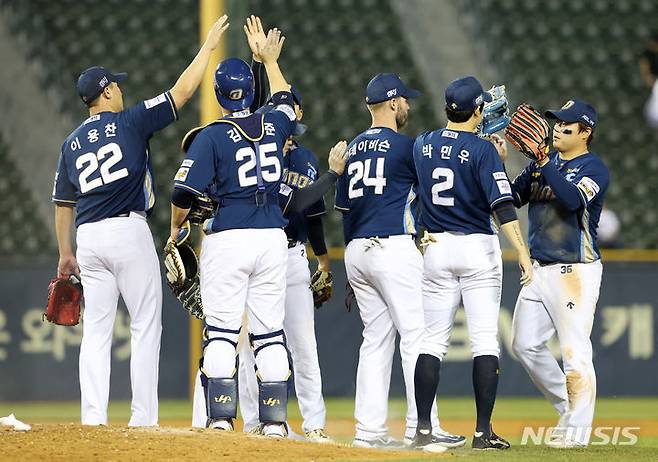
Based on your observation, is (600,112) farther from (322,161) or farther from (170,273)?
(170,273)

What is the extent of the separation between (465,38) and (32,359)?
17.1 ft

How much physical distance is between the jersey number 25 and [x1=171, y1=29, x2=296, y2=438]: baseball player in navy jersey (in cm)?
58

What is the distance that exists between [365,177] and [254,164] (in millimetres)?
740

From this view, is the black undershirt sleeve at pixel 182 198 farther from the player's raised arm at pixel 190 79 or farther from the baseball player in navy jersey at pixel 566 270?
the baseball player in navy jersey at pixel 566 270

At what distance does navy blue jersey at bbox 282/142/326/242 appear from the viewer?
20.1 feet

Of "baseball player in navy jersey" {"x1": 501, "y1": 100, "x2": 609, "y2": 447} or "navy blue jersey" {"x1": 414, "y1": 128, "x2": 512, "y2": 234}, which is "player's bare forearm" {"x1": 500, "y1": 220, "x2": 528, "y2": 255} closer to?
"navy blue jersey" {"x1": 414, "y1": 128, "x2": 512, "y2": 234}

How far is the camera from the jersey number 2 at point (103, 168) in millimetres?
5887

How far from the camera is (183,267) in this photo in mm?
5828

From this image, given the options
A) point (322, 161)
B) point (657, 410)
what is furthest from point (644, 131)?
point (657, 410)

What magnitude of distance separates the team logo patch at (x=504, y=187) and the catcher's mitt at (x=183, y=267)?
4.93 feet

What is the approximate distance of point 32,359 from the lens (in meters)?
9.24

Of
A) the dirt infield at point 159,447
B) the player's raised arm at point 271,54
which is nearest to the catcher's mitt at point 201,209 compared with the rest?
the player's raised arm at point 271,54

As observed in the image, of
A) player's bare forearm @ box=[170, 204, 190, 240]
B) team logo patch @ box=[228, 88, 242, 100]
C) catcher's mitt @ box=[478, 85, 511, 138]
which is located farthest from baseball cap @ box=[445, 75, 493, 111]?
player's bare forearm @ box=[170, 204, 190, 240]

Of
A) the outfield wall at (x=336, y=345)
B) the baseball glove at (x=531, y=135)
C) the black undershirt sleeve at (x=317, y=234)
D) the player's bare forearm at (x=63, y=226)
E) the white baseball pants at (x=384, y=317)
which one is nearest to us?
the baseball glove at (x=531, y=135)
